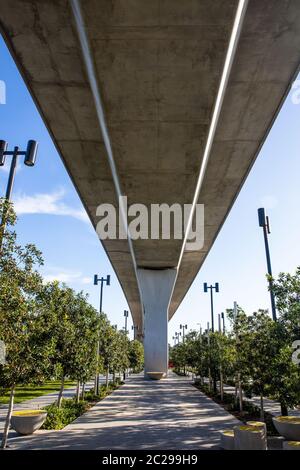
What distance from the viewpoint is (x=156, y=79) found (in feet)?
32.7

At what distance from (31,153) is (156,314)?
2664 cm

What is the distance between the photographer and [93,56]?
30.0ft

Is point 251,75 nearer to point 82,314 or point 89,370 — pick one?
point 82,314

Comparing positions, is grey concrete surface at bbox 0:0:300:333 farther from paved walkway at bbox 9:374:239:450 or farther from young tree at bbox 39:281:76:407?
paved walkway at bbox 9:374:239:450

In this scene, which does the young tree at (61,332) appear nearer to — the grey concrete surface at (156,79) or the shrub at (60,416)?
the shrub at (60,416)

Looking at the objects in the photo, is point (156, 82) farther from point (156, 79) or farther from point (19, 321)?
point (19, 321)

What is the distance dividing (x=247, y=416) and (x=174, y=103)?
12727 millimetres

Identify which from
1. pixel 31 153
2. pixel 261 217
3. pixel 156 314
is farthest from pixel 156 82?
pixel 156 314

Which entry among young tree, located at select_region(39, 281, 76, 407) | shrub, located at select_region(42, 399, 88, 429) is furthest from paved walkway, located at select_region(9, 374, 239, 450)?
young tree, located at select_region(39, 281, 76, 407)

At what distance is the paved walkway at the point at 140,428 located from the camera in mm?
9898

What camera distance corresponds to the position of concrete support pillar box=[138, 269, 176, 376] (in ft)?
108

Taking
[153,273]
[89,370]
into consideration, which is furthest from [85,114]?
[153,273]

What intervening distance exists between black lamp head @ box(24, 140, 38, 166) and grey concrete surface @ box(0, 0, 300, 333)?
1.45 meters

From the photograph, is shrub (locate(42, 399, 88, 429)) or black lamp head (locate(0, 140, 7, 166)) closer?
black lamp head (locate(0, 140, 7, 166))
